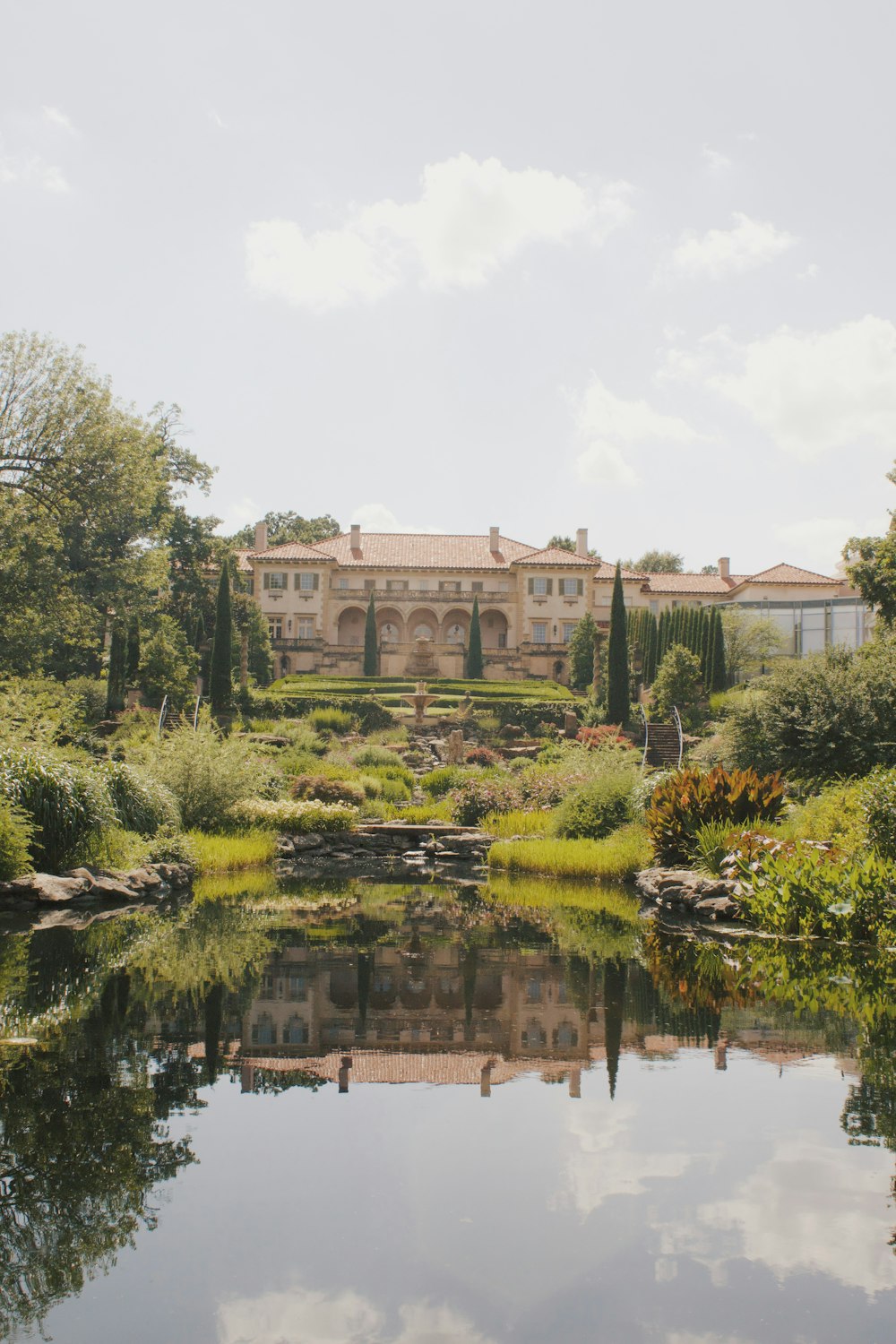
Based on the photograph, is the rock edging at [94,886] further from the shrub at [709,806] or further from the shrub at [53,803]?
the shrub at [709,806]

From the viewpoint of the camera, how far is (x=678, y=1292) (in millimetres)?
3320

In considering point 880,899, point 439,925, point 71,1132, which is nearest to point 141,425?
point 439,925

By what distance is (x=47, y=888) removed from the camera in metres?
12.3

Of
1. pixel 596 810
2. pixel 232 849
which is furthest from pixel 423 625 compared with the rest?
pixel 232 849

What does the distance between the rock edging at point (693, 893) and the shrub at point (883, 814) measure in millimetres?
1518

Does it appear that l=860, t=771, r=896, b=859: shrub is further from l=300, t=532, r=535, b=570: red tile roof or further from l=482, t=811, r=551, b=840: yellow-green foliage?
l=300, t=532, r=535, b=570: red tile roof

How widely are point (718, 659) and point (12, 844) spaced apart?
114 feet

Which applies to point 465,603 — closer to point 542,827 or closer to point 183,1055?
point 542,827

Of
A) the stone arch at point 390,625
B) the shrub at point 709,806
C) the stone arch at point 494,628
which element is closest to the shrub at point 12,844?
the shrub at point 709,806

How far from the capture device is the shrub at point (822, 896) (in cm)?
977

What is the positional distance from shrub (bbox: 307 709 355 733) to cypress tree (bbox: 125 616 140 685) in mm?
6146

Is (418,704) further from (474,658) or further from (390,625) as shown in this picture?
(390,625)

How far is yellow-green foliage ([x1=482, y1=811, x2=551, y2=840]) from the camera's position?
66.0ft

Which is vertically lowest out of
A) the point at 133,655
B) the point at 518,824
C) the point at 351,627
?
the point at 518,824
